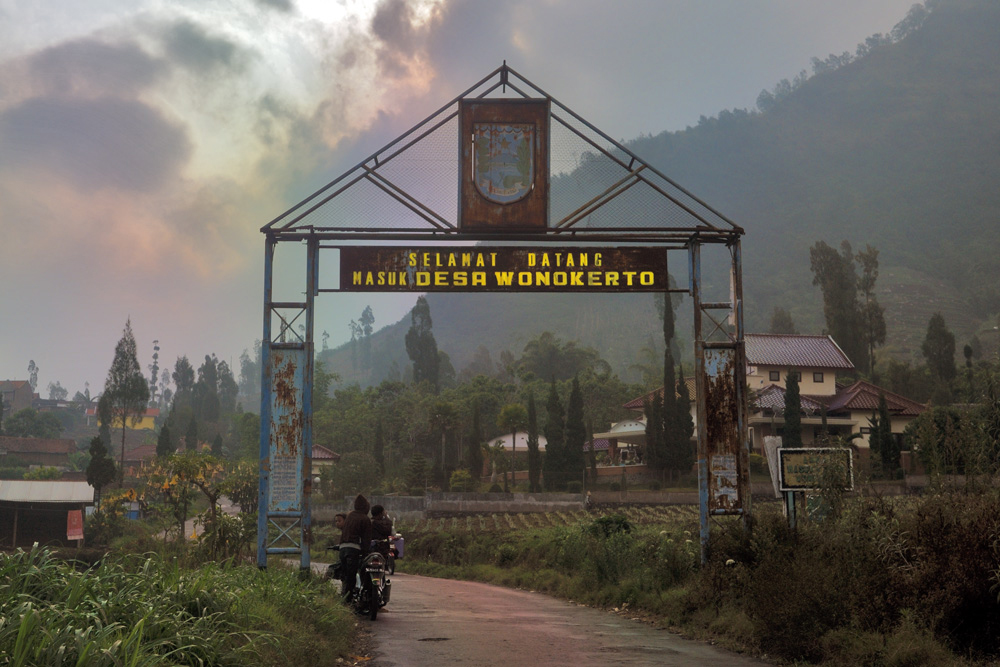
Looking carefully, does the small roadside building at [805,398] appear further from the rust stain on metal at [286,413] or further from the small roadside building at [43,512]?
the rust stain on metal at [286,413]

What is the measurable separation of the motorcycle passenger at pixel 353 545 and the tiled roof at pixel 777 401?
2111 inches

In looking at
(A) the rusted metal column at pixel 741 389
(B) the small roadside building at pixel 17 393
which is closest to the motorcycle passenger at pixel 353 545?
(A) the rusted metal column at pixel 741 389

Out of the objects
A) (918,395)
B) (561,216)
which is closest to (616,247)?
(561,216)

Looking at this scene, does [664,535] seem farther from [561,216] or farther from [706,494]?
[561,216]

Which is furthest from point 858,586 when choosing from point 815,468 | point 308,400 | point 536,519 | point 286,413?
point 536,519

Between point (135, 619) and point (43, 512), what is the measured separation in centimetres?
4704

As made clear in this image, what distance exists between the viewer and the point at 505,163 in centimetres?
1581

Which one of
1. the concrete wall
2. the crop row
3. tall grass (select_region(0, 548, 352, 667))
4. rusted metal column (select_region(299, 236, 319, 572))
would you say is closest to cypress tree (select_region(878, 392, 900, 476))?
the crop row

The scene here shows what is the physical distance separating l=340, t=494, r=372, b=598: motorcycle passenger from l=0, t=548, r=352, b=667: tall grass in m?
3.53

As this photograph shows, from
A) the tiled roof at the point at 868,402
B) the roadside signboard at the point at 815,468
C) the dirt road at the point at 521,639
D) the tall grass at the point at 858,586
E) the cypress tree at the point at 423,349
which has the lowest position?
the dirt road at the point at 521,639

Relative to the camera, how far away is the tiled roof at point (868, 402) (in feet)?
215

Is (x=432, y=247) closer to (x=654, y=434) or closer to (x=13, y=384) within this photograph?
(x=654, y=434)

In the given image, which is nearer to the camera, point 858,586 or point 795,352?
point 858,586

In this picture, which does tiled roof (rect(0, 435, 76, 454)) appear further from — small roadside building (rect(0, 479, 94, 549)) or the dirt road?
the dirt road
